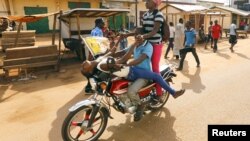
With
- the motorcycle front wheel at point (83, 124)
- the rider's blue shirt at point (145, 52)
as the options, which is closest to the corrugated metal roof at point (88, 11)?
the rider's blue shirt at point (145, 52)

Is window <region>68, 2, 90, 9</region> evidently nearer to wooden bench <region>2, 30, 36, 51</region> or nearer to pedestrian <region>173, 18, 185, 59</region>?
wooden bench <region>2, 30, 36, 51</region>

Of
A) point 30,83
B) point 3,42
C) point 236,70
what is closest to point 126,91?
point 30,83

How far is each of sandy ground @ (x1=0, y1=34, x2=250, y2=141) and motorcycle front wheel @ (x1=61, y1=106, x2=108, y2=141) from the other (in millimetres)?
214

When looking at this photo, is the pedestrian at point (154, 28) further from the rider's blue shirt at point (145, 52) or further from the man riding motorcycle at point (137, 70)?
the man riding motorcycle at point (137, 70)

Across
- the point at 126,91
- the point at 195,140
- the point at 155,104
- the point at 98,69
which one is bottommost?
the point at 195,140

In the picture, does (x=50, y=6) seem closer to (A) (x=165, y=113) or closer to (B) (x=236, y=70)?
(B) (x=236, y=70)

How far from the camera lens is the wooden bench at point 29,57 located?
7820 mm

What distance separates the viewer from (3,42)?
11.9m

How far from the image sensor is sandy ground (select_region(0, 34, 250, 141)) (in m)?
4.22

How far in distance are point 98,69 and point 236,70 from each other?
6518 mm

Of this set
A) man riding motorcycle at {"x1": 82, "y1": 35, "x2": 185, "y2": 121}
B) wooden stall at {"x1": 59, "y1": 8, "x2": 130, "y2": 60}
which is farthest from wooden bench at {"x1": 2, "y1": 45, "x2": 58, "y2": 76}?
man riding motorcycle at {"x1": 82, "y1": 35, "x2": 185, "y2": 121}

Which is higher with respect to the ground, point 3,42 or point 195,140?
point 3,42

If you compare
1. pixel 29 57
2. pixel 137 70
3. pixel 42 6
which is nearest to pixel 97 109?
pixel 137 70

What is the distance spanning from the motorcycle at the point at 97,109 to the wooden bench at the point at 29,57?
460 centimetres
